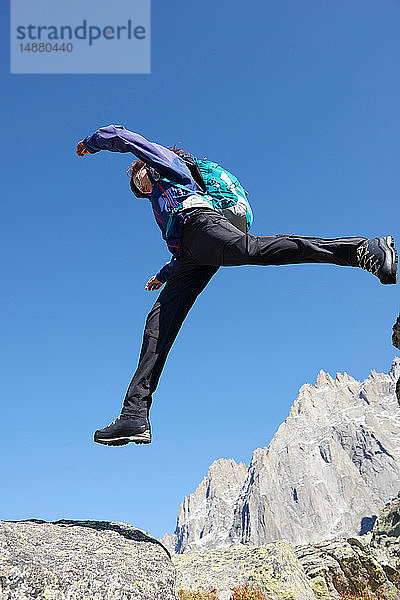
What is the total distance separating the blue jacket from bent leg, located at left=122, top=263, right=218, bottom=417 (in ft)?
1.31

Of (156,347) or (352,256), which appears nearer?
(352,256)

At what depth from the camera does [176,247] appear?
5781mm

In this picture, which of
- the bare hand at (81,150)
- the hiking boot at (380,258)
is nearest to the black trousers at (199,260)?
the hiking boot at (380,258)

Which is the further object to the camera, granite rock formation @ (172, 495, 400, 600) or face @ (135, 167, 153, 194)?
granite rock formation @ (172, 495, 400, 600)

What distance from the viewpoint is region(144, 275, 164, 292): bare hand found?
686 cm

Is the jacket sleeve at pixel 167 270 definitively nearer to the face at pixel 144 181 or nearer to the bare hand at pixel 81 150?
the face at pixel 144 181

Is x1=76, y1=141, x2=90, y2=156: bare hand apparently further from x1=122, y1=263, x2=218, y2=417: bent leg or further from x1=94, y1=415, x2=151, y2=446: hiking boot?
x1=94, y1=415, x2=151, y2=446: hiking boot

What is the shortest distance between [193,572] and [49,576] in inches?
278

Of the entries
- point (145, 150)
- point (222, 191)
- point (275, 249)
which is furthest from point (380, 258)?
point (145, 150)

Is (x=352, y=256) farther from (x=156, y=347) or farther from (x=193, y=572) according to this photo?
(x=193, y=572)

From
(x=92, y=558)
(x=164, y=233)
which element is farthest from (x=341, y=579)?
(x=164, y=233)

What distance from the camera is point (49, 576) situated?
434 cm

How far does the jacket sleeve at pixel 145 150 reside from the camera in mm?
5652

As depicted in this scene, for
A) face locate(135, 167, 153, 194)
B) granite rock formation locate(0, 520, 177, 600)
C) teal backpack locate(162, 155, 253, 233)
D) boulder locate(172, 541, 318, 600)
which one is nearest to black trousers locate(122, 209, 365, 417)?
teal backpack locate(162, 155, 253, 233)
